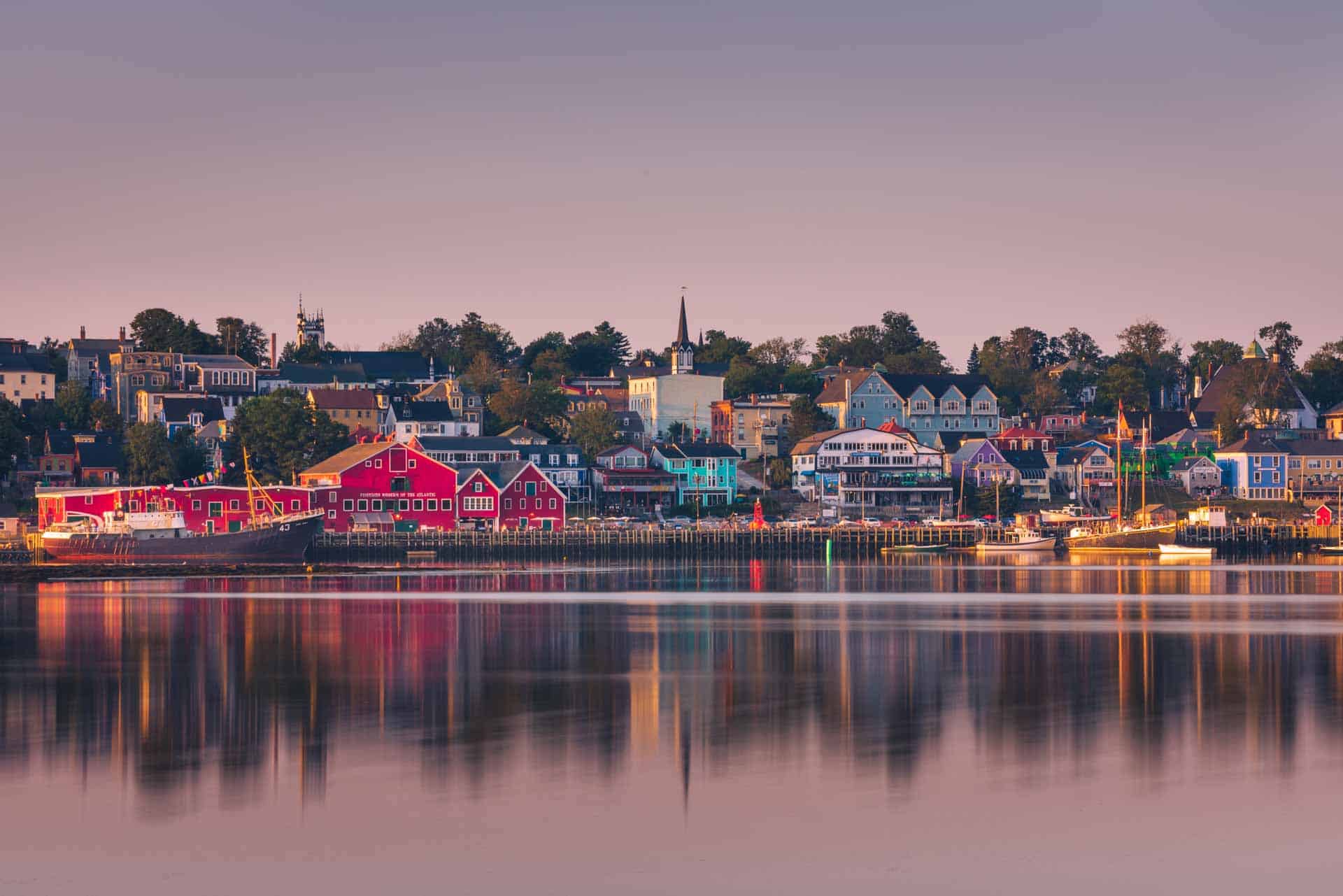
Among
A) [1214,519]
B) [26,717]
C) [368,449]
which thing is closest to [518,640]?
[26,717]

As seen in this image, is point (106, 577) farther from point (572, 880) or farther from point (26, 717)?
point (572, 880)

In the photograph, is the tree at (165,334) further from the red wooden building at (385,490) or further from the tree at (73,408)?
the red wooden building at (385,490)

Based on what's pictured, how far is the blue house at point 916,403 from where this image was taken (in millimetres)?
142250

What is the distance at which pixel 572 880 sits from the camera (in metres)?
17.7

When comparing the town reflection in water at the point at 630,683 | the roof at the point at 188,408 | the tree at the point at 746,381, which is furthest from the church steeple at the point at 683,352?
the town reflection in water at the point at 630,683

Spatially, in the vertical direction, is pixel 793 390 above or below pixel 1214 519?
above

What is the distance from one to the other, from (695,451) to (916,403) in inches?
1009

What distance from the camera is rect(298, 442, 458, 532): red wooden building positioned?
101062 millimetres

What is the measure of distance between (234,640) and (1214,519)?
7859cm

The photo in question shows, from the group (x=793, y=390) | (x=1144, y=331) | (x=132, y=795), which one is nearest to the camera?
(x=132, y=795)

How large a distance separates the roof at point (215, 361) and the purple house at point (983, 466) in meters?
58.5

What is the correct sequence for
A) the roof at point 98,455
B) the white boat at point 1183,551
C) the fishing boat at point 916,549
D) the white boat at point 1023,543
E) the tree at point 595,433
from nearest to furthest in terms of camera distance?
the white boat at point 1183,551 → the white boat at point 1023,543 → the fishing boat at point 916,549 → the roof at point 98,455 → the tree at point 595,433

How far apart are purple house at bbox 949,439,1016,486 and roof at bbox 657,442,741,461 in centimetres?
1721

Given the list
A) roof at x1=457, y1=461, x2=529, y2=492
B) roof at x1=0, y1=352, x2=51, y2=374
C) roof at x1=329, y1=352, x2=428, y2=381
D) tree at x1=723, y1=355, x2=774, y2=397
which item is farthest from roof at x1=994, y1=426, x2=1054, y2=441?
roof at x1=0, y1=352, x2=51, y2=374
